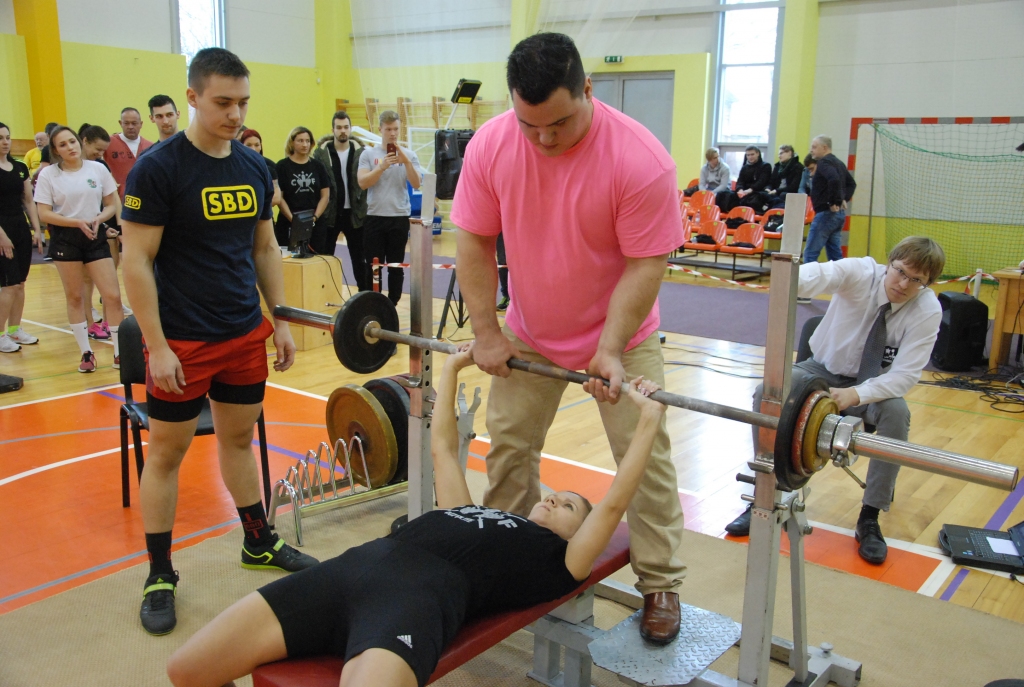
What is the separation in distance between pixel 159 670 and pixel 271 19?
13.9m

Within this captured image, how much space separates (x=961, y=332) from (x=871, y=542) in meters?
3.20

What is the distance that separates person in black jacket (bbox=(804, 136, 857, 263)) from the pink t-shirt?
6.55 metres

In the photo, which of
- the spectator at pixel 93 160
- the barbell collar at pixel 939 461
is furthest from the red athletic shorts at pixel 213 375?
the spectator at pixel 93 160

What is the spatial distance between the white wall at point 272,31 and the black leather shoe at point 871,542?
12.9m

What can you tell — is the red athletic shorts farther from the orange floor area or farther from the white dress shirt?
the white dress shirt

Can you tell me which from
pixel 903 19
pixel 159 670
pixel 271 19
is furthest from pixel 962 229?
pixel 271 19

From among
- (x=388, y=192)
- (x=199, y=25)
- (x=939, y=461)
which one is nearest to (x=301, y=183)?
(x=388, y=192)

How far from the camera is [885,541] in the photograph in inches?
124

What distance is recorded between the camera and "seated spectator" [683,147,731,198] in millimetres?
10445

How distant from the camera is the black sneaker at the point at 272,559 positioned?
109 inches

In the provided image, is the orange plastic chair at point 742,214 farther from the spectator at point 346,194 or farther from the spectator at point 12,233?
the spectator at point 12,233

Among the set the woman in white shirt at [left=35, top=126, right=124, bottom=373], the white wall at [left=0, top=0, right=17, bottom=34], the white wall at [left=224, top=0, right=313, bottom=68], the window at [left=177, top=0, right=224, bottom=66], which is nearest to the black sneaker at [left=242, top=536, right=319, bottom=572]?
the woman in white shirt at [left=35, top=126, right=124, bottom=373]

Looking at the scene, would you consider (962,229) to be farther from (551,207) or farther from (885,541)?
(551,207)

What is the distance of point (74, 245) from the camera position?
16.7 feet
